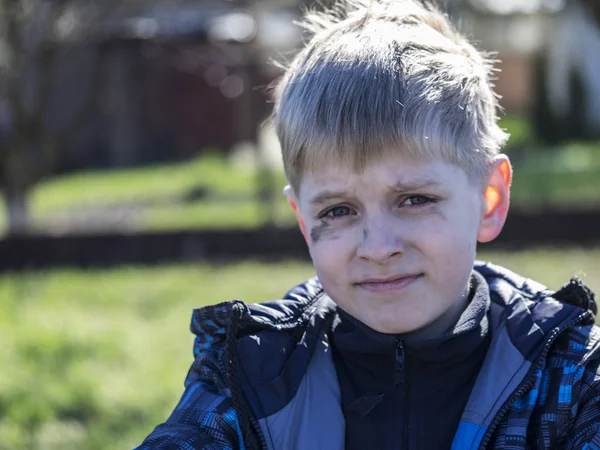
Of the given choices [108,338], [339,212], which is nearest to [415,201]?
[339,212]

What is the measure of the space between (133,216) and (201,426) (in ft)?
25.1

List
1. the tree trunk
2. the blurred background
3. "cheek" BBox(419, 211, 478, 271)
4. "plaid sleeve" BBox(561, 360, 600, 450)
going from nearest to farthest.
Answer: "plaid sleeve" BBox(561, 360, 600, 450) → "cheek" BBox(419, 211, 478, 271) → the blurred background → the tree trunk

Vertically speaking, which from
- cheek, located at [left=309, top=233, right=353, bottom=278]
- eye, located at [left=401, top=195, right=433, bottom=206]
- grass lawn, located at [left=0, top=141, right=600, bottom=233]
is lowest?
grass lawn, located at [left=0, top=141, right=600, bottom=233]

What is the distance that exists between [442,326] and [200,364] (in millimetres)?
524

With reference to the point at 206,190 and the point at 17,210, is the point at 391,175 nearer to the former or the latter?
the point at 17,210

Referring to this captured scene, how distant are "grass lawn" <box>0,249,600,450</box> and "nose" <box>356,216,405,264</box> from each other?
2.00 meters

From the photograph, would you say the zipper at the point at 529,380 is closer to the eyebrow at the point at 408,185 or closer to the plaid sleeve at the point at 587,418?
the plaid sleeve at the point at 587,418

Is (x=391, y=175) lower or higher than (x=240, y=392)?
higher

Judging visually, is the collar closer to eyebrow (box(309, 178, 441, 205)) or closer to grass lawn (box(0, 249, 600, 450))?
eyebrow (box(309, 178, 441, 205))

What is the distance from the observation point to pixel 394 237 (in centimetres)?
175

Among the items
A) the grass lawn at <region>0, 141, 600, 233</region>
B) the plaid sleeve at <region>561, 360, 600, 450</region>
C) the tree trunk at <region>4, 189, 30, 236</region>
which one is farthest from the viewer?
the grass lawn at <region>0, 141, 600, 233</region>

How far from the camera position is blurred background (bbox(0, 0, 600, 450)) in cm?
407

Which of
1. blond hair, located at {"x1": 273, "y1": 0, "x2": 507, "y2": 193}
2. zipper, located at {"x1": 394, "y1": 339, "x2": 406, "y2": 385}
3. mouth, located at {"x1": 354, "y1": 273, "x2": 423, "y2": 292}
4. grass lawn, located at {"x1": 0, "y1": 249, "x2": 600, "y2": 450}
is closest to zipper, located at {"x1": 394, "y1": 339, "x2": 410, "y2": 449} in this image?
zipper, located at {"x1": 394, "y1": 339, "x2": 406, "y2": 385}

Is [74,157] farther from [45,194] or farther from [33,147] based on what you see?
[33,147]
